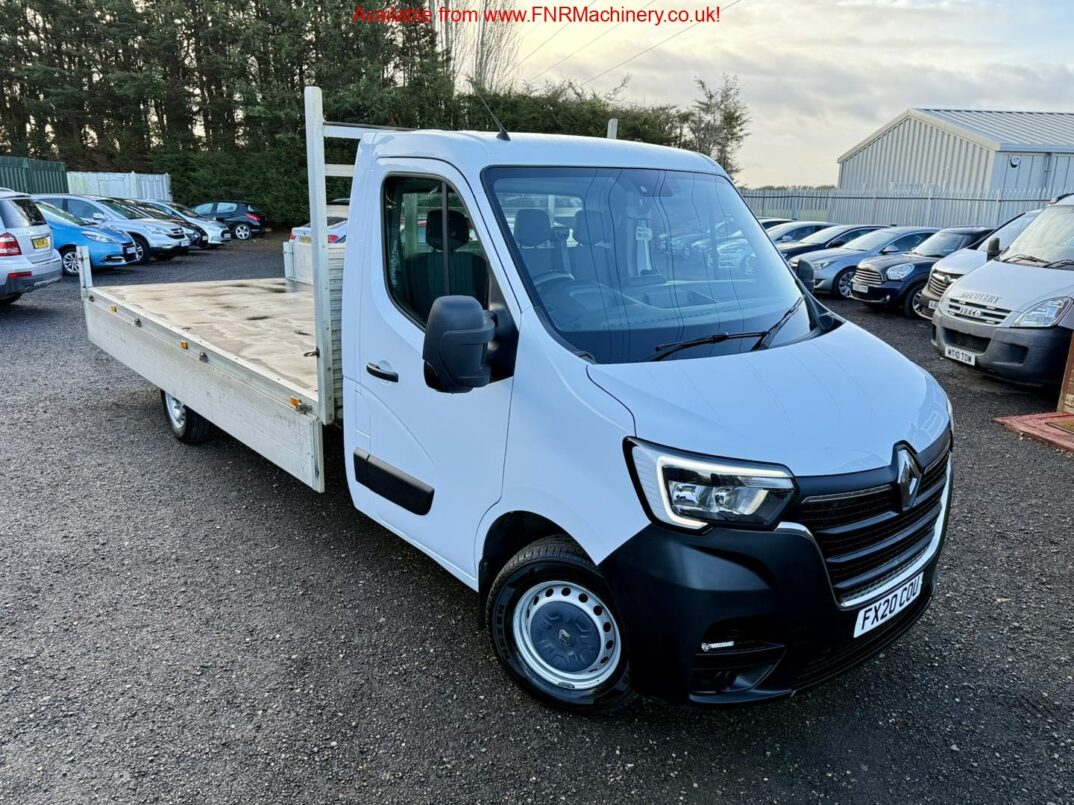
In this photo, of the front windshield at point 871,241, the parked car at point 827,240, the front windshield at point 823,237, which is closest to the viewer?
the front windshield at point 871,241

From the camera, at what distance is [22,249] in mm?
10461

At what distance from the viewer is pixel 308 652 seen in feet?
10.7

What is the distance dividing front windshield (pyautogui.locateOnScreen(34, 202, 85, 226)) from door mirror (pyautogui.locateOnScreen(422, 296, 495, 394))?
50.4 ft

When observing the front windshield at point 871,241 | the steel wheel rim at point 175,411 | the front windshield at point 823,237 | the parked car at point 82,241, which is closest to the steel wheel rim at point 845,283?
the front windshield at point 871,241

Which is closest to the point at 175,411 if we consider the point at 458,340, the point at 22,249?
the point at 458,340

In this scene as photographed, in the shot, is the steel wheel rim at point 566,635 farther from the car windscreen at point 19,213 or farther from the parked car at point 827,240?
the parked car at point 827,240

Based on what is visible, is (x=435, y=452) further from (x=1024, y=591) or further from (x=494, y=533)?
(x=1024, y=591)

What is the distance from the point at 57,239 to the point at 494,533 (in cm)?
1508

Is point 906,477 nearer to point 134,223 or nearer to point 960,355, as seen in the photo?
point 960,355

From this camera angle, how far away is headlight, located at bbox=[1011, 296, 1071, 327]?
680 centimetres

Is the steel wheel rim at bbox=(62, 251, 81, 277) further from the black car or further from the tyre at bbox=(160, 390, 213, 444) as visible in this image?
the black car

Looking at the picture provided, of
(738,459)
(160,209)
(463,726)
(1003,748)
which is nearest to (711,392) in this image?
(738,459)

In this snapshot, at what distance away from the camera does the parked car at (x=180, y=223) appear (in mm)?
19359

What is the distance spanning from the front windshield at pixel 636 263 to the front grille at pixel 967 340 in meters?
5.01
